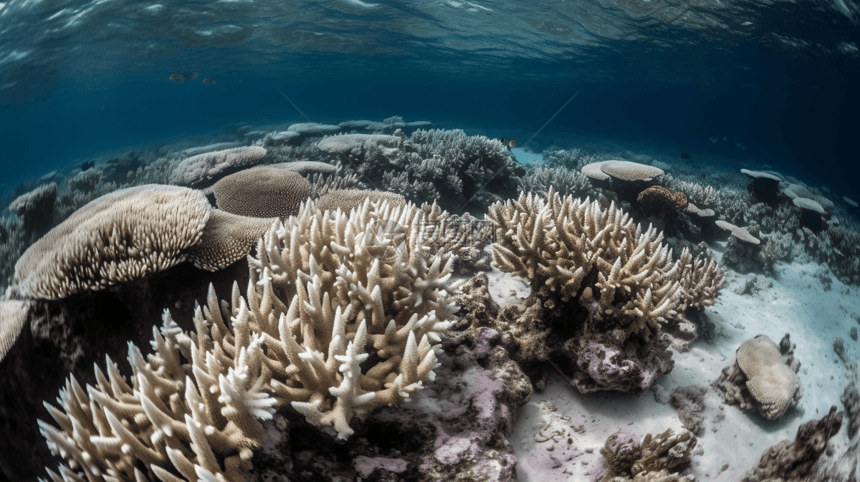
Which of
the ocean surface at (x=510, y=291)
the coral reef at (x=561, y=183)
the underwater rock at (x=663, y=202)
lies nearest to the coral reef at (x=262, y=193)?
the ocean surface at (x=510, y=291)

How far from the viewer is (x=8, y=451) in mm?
2336

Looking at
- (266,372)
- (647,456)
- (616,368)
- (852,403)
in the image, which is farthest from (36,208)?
(852,403)

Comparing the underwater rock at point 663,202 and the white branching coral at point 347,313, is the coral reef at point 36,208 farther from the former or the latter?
the underwater rock at point 663,202

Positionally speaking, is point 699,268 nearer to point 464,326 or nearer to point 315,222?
point 464,326

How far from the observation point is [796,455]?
2.50 meters

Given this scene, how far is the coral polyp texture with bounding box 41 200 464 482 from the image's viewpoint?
1.58 meters

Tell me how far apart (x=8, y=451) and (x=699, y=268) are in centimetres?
660

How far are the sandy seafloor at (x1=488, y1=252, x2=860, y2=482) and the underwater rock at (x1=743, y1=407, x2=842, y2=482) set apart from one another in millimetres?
64

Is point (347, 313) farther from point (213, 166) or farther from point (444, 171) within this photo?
point (213, 166)

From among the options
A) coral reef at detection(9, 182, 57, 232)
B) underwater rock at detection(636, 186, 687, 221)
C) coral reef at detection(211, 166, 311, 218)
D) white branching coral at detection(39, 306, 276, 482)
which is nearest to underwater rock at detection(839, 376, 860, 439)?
underwater rock at detection(636, 186, 687, 221)

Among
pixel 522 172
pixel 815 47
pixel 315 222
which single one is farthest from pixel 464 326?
pixel 815 47

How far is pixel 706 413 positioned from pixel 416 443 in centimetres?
262

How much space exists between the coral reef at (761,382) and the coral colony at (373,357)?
19 millimetres

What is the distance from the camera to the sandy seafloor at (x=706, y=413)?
2.43 meters
